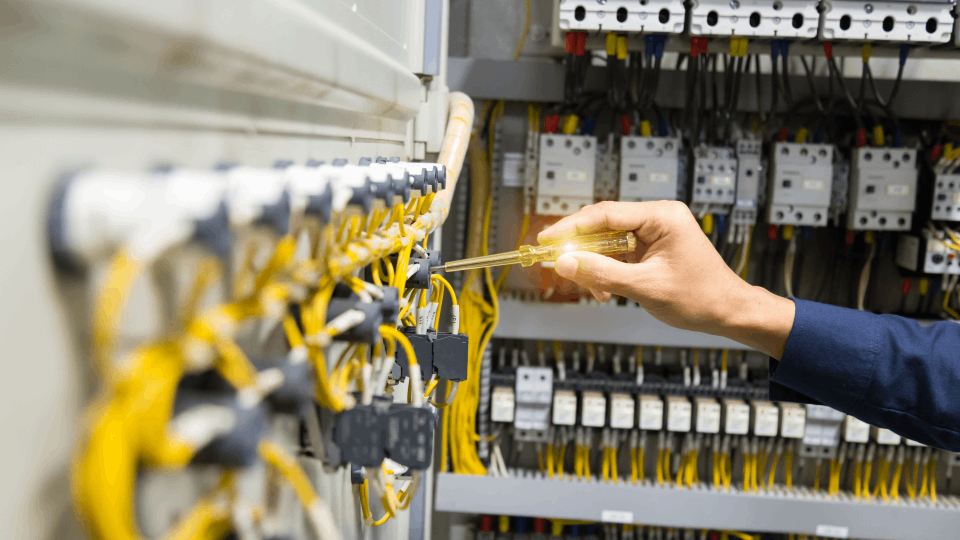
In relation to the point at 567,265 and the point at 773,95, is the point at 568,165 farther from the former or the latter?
the point at 567,265

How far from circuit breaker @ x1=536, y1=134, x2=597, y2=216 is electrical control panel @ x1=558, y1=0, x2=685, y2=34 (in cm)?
30

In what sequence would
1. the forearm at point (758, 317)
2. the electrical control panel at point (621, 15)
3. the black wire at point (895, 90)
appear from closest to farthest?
the forearm at point (758, 317) → the electrical control panel at point (621, 15) → the black wire at point (895, 90)

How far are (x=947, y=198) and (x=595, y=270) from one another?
1266mm

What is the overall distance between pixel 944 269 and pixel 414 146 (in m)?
1.39

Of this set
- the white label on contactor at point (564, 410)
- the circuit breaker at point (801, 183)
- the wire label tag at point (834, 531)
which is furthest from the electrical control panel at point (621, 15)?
the wire label tag at point (834, 531)

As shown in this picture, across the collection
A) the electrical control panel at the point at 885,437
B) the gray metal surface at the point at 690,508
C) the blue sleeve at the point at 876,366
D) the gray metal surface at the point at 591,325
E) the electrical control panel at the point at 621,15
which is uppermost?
the electrical control panel at the point at 621,15

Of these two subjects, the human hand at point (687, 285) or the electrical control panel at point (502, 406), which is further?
the electrical control panel at point (502, 406)

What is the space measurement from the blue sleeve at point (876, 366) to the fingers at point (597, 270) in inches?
10.8

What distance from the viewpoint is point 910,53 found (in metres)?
1.52

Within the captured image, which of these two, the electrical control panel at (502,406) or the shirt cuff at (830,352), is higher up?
the shirt cuff at (830,352)

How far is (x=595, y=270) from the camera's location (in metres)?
0.87

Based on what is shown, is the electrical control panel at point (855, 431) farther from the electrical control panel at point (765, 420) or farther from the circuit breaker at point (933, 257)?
the circuit breaker at point (933, 257)

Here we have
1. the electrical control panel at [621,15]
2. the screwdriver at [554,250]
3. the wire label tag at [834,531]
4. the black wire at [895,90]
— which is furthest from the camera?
the wire label tag at [834,531]

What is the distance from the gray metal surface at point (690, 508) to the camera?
67.4 inches
